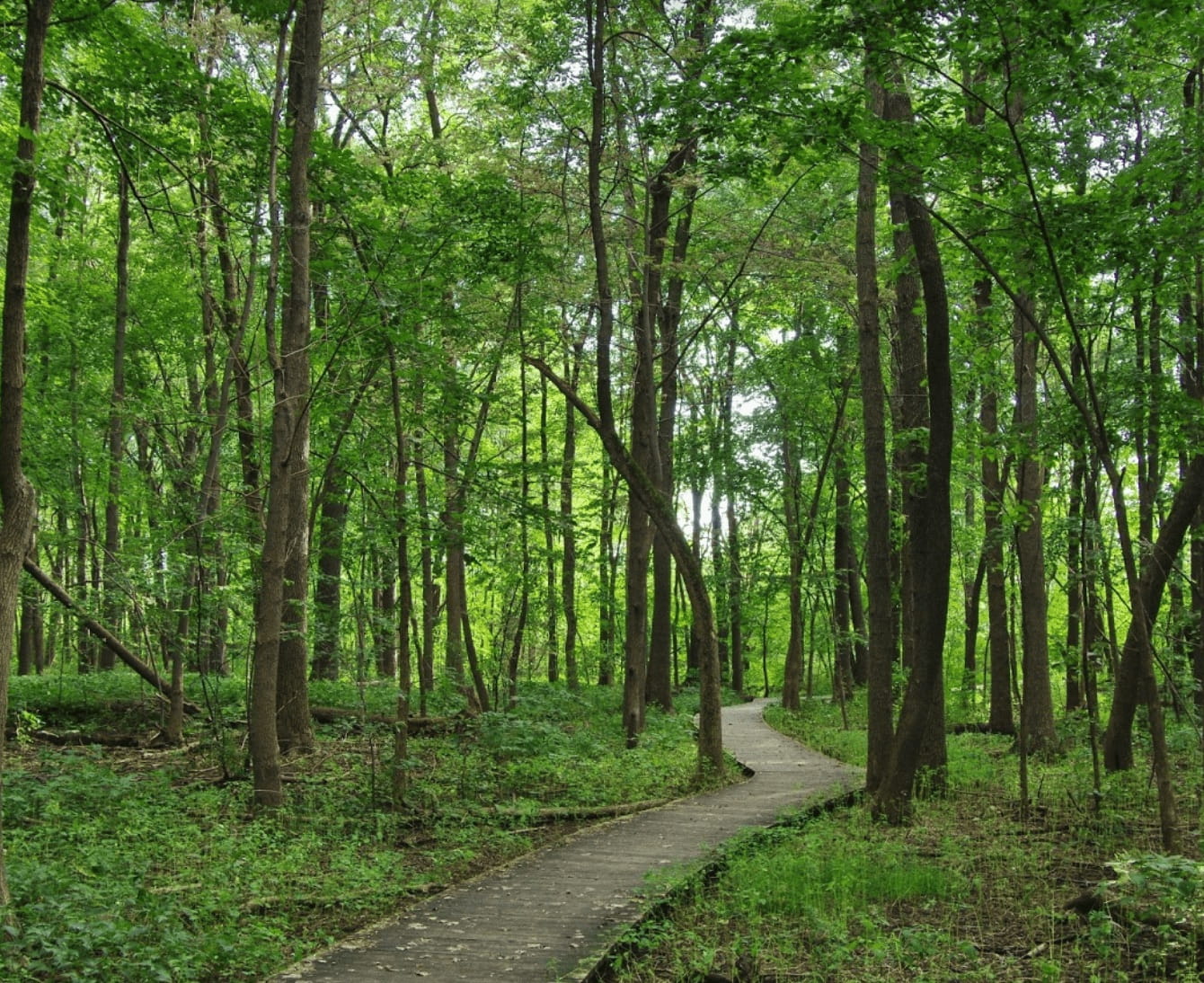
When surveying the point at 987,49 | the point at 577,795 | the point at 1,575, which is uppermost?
the point at 987,49

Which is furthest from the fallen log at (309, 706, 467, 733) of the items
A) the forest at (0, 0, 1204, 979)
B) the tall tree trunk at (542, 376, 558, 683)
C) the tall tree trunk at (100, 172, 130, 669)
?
the tall tree trunk at (100, 172, 130, 669)

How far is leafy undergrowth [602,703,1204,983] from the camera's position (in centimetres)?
527

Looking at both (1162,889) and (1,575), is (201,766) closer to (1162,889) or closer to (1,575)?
(1,575)

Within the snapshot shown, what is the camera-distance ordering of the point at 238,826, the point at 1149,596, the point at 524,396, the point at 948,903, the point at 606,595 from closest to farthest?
the point at 948,903 → the point at 238,826 → the point at 1149,596 → the point at 524,396 → the point at 606,595

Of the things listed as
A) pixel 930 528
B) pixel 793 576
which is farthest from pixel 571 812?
pixel 793 576

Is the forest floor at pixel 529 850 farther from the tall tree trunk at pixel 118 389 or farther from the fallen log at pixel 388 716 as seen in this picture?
the tall tree trunk at pixel 118 389

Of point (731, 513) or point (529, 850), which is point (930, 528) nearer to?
point (529, 850)

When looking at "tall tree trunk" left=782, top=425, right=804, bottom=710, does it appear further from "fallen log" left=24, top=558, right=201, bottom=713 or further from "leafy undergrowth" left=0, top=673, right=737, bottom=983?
"fallen log" left=24, top=558, right=201, bottom=713

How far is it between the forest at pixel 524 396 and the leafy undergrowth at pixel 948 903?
0.26 ft

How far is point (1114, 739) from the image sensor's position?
35.2 ft

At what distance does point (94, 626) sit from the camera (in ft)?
36.2

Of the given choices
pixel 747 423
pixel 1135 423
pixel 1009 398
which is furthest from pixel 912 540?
pixel 747 423

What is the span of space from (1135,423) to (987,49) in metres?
4.00

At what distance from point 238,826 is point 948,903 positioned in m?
6.09
